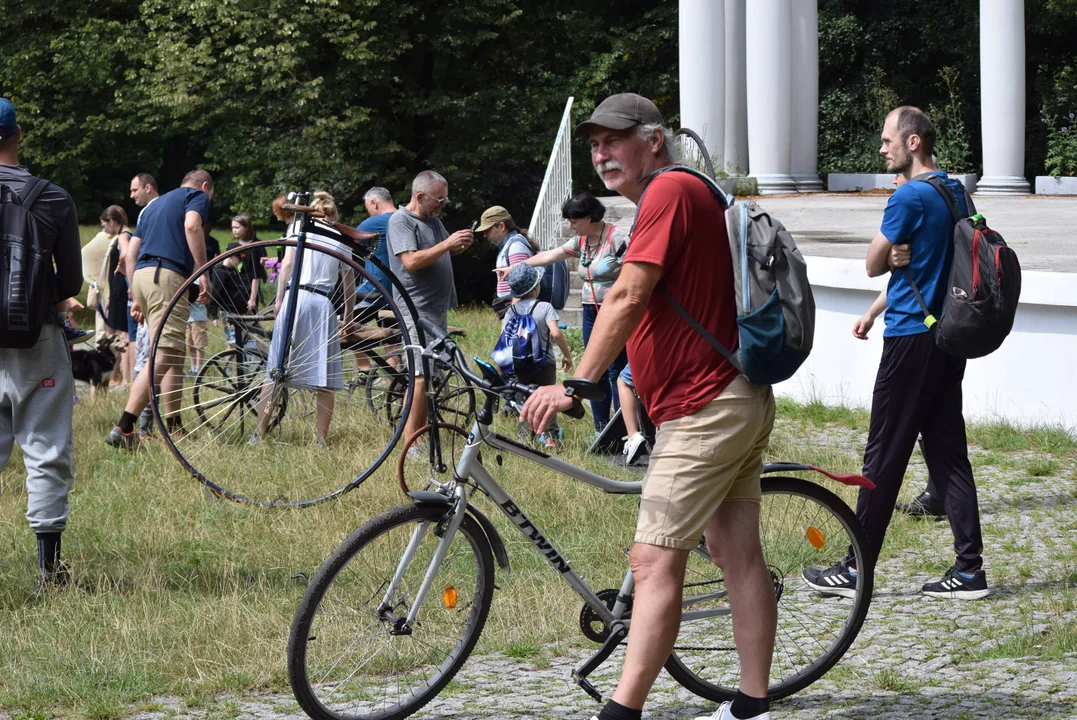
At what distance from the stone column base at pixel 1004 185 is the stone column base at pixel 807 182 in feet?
7.39

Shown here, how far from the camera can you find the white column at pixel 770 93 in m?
17.4

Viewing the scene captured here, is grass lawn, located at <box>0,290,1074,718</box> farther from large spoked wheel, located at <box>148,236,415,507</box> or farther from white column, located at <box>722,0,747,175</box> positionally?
white column, located at <box>722,0,747,175</box>

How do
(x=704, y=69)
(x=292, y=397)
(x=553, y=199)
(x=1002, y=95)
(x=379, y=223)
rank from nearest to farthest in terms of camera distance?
1. (x=292, y=397)
2. (x=379, y=223)
3. (x=553, y=199)
4. (x=704, y=69)
5. (x=1002, y=95)

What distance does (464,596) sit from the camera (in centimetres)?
419

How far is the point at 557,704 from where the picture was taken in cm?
425

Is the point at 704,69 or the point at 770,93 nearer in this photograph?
the point at 704,69

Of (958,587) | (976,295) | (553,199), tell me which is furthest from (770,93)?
(958,587)

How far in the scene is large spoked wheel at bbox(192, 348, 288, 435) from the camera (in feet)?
26.4

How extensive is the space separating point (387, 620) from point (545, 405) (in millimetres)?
986

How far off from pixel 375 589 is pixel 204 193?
235 inches

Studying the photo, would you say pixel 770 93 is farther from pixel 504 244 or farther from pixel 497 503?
pixel 497 503

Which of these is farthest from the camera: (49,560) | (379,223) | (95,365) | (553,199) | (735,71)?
(735,71)

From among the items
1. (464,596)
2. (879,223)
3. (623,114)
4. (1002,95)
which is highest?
(1002,95)

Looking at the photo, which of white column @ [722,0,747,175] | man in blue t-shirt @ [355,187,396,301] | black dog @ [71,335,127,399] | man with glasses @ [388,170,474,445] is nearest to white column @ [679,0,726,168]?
white column @ [722,0,747,175]
